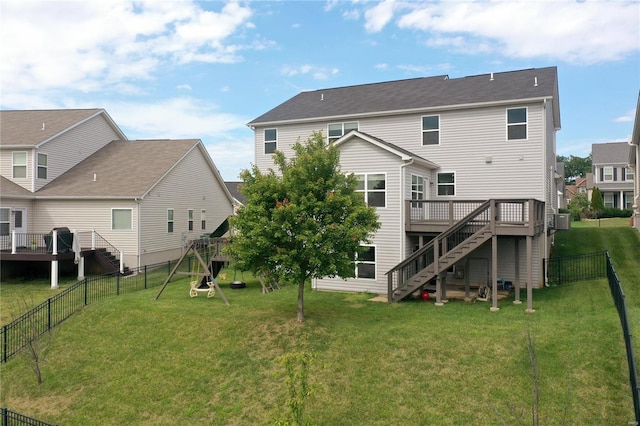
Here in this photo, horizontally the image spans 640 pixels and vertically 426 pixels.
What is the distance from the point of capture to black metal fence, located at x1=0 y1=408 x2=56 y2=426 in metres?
9.69

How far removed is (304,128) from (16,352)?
50.2ft

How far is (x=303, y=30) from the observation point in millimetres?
18969

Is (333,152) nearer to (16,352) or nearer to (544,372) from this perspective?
(544,372)

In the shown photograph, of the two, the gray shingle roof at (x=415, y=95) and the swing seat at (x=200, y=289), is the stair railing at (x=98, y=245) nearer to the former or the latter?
the swing seat at (x=200, y=289)

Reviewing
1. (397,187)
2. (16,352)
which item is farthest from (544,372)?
(16,352)

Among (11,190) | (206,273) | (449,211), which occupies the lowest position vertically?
(206,273)

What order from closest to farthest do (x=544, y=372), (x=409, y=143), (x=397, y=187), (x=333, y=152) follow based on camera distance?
(x=544, y=372) → (x=333, y=152) → (x=397, y=187) → (x=409, y=143)

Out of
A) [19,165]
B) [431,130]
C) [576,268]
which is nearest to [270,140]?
[431,130]

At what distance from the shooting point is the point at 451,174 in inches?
791

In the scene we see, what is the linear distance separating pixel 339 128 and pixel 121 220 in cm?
1283

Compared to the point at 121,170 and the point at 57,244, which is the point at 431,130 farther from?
the point at 57,244

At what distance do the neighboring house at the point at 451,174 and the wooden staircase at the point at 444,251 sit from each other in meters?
0.04

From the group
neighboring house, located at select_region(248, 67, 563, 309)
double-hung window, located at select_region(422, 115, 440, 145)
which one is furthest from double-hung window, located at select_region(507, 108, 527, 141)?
double-hung window, located at select_region(422, 115, 440, 145)

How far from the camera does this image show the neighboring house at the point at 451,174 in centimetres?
1647
